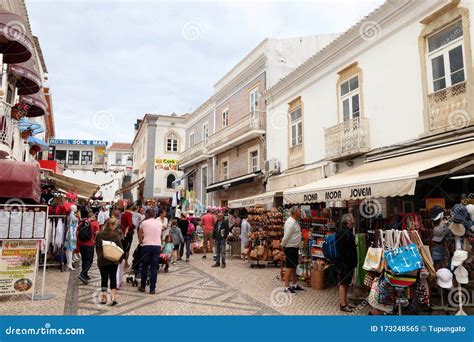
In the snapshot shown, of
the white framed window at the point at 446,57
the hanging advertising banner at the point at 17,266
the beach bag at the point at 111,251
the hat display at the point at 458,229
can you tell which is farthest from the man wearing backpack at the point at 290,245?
the white framed window at the point at 446,57

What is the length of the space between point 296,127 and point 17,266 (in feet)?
37.9

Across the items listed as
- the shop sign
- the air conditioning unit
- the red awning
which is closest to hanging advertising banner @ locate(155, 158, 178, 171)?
the shop sign

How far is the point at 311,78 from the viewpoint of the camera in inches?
559

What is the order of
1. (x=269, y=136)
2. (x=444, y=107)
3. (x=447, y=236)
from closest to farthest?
(x=447, y=236)
(x=444, y=107)
(x=269, y=136)

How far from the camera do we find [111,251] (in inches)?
242

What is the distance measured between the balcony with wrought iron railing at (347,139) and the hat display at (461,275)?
19.4ft

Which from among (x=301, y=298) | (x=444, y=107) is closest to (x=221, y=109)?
(x=444, y=107)

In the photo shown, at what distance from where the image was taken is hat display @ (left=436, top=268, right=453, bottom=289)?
5.29 meters

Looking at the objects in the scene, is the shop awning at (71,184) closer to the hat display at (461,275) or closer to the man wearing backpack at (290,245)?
the man wearing backpack at (290,245)

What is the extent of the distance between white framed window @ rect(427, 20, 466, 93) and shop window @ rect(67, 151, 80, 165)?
44.9 m

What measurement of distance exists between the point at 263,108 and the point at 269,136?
1.61 m

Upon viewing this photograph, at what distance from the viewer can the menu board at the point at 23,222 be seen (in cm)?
626

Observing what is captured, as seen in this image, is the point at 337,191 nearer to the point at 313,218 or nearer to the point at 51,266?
the point at 313,218

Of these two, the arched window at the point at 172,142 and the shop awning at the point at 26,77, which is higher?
the arched window at the point at 172,142
